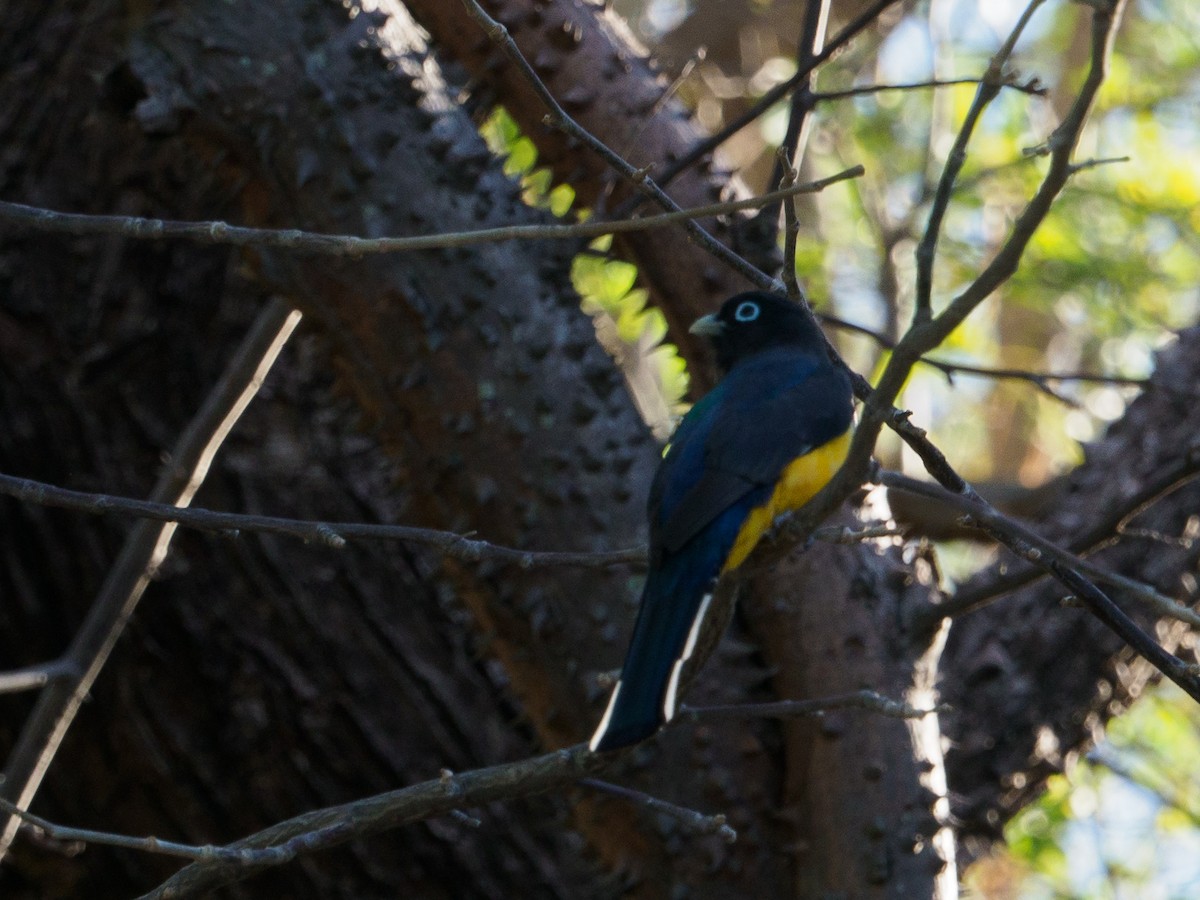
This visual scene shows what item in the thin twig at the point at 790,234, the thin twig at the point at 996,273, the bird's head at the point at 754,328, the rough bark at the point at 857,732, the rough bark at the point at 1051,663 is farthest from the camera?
the rough bark at the point at 1051,663

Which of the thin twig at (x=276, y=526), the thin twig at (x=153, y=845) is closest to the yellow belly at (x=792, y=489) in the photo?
the thin twig at (x=276, y=526)

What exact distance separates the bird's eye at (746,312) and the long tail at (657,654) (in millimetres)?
1204

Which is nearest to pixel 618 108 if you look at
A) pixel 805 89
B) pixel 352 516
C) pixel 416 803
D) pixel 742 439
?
pixel 805 89

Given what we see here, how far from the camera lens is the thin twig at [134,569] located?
3629mm

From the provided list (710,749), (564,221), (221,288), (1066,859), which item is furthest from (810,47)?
(1066,859)

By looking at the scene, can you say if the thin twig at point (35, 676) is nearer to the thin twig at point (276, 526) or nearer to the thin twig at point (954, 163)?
the thin twig at point (276, 526)

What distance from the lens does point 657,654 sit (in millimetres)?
2705

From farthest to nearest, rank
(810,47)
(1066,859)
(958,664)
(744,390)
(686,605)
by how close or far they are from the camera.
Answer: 1. (1066,859)
2. (958,664)
3. (810,47)
4. (744,390)
5. (686,605)

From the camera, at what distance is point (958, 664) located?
15.3ft

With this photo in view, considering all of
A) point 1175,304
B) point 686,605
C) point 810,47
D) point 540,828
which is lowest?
point 686,605

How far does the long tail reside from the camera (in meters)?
2.52

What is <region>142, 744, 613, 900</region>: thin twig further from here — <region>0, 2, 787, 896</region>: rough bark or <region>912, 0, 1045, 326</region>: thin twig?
<region>0, 2, 787, 896</region>: rough bark

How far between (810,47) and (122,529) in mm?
2671

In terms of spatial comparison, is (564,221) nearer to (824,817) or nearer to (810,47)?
(810,47)
